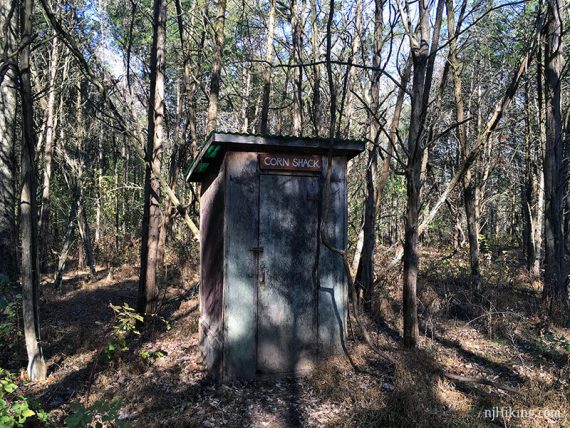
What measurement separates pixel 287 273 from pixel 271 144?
5.37 feet

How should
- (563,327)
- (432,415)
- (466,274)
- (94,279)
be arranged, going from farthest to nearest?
(94,279) → (466,274) → (563,327) → (432,415)

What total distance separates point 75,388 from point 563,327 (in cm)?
761

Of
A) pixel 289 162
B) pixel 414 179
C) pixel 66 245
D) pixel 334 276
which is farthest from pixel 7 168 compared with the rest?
pixel 414 179

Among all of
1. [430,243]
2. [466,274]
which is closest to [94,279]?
[466,274]

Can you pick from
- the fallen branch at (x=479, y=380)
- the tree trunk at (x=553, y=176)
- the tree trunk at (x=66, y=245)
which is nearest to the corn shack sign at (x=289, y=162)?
the fallen branch at (x=479, y=380)

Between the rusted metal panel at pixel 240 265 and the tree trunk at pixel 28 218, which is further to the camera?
the tree trunk at pixel 28 218

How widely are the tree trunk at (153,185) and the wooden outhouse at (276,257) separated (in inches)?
102

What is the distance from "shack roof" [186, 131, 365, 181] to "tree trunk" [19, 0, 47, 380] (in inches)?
87.9

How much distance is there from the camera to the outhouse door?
17.3 feet

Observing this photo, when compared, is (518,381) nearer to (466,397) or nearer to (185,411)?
(466,397)

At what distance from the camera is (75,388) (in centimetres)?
539

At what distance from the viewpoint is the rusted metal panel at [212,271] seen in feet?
17.8

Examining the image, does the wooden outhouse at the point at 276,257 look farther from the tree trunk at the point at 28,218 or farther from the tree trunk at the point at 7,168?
the tree trunk at the point at 7,168

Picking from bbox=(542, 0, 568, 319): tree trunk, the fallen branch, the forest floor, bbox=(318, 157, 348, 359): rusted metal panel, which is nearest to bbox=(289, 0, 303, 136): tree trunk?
bbox=(318, 157, 348, 359): rusted metal panel
